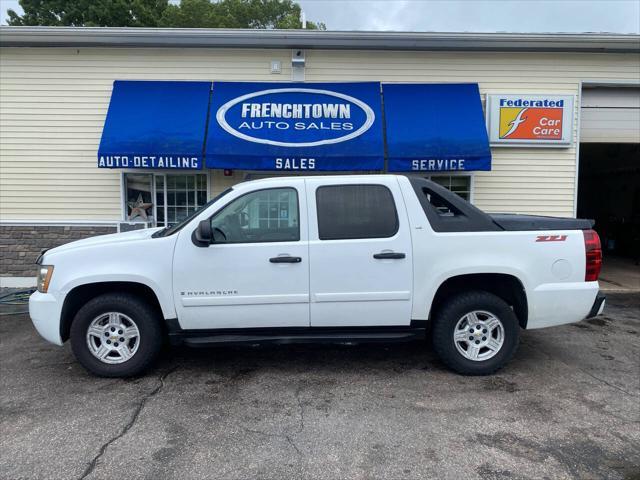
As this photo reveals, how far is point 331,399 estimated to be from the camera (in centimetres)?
389

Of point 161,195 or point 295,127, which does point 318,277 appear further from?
point 161,195

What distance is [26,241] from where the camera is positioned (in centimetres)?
874

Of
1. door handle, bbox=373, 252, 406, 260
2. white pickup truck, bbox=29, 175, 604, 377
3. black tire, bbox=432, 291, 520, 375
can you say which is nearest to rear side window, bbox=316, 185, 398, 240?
white pickup truck, bbox=29, 175, 604, 377

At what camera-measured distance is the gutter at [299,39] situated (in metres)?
8.31

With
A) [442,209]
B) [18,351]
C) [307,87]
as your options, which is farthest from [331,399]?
[307,87]

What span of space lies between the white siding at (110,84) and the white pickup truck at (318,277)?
4.81m

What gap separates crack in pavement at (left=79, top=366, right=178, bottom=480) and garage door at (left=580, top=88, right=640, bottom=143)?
900cm

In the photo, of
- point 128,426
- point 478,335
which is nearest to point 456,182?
point 478,335

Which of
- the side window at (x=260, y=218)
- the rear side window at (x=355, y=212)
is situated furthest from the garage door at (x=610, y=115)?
the side window at (x=260, y=218)

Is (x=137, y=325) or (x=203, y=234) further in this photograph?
(x=137, y=325)

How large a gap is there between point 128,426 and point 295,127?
5.83 m

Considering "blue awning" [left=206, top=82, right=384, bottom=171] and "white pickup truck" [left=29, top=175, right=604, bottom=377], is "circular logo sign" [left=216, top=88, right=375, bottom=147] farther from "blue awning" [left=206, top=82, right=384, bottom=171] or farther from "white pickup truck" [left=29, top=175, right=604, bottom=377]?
"white pickup truck" [left=29, top=175, right=604, bottom=377]

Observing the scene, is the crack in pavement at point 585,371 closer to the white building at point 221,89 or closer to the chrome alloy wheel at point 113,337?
the white building at point 221,89

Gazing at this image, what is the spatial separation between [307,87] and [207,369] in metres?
5.83
